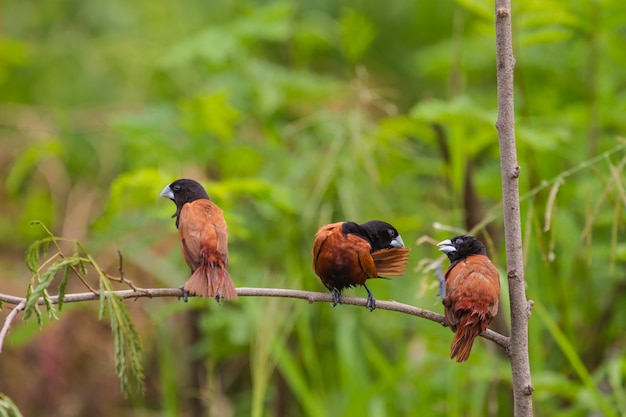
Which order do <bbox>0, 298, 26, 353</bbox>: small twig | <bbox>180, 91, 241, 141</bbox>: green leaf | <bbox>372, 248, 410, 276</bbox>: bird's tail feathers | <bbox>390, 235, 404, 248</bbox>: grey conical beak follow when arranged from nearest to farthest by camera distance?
<bbox>0, 298, 26, 353</bbox>: small twig → <bbox>372, 248, 410, 276</bbox>: bird's tail feathers → <bbox>390, 235, 404, 248</bbox>: grey conical beak → <bbox>180, 91, 241, 141</bbox>: green leaf

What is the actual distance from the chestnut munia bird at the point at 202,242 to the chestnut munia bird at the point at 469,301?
60 cm

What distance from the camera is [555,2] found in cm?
427

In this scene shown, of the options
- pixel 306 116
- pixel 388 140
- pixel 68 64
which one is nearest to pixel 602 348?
pixel 388 140

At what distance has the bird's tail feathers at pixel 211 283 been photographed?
209 centimetres

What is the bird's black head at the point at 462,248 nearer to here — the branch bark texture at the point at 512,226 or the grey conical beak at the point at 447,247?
the grey conical beak at the point at 447,247

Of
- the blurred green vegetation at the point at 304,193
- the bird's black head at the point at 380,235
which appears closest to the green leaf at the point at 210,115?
the blurred green vegetation at the point at 304,193

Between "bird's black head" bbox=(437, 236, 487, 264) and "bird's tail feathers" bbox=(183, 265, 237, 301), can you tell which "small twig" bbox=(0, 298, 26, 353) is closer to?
"bird's tail feathers" bbox=(183, 265, 237, 301)

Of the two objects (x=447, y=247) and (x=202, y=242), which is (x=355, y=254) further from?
(x=202, y=242)

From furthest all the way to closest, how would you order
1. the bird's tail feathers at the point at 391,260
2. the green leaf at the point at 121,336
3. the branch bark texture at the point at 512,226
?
the bird's tail feathers at the point at 391,260
the branch bark texture at the point at 512,226
the green leaf at the point at 121,336

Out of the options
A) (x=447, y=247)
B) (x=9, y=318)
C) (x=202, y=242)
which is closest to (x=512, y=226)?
(x=447, y=247)

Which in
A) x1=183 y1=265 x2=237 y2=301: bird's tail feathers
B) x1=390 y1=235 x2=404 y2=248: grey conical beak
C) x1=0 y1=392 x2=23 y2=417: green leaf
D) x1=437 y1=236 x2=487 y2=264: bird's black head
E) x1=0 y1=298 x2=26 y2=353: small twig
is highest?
x1=390 y1=235 x2=404 y2=248: grey conical beak

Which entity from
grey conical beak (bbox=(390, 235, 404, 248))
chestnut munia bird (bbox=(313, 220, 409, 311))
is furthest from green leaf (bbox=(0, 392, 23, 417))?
grey conical beak (bbox=(390, 235, 404, 248))

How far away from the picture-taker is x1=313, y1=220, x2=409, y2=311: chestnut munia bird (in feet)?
7.71

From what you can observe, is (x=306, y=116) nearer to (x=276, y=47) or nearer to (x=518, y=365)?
(x=276, y=47)
